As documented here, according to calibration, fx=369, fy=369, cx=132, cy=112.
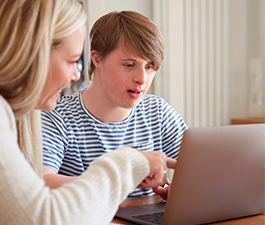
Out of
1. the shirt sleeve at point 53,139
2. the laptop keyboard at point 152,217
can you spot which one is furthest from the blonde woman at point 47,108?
the shirt sleeve at point 53,139

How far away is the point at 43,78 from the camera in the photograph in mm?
757

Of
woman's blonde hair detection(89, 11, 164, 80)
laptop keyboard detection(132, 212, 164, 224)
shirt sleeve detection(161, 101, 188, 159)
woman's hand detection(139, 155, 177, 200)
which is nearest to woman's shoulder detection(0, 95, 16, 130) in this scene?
woman's hand detection(139, 155, 177, 200)

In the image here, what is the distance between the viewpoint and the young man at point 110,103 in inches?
53.3

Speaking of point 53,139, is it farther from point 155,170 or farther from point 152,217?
point 155,170

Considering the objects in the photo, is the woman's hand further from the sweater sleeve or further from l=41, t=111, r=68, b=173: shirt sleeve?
l=41, t=111, r=68, b=173: shirt sleeve

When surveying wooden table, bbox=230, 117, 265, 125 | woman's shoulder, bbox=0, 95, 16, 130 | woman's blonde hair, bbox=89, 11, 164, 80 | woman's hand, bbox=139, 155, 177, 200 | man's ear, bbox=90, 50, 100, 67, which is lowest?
wooden table, bbox=230, 117, 265, 125

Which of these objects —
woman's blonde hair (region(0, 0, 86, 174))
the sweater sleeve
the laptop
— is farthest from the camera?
the laptop

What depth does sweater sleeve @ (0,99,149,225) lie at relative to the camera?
628mm

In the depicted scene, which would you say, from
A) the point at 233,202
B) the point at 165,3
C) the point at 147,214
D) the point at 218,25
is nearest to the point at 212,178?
the point at 233,202

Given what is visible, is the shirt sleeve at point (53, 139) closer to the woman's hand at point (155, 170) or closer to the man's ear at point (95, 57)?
the man's ear at point (95, 57)

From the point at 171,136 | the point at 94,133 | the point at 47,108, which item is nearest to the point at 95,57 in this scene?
the point at 94,133

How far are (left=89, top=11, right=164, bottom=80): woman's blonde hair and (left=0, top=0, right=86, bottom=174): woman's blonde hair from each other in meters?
0.56

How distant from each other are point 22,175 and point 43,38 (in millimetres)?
284

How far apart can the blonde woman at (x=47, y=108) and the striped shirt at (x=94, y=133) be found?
48 centimetres
